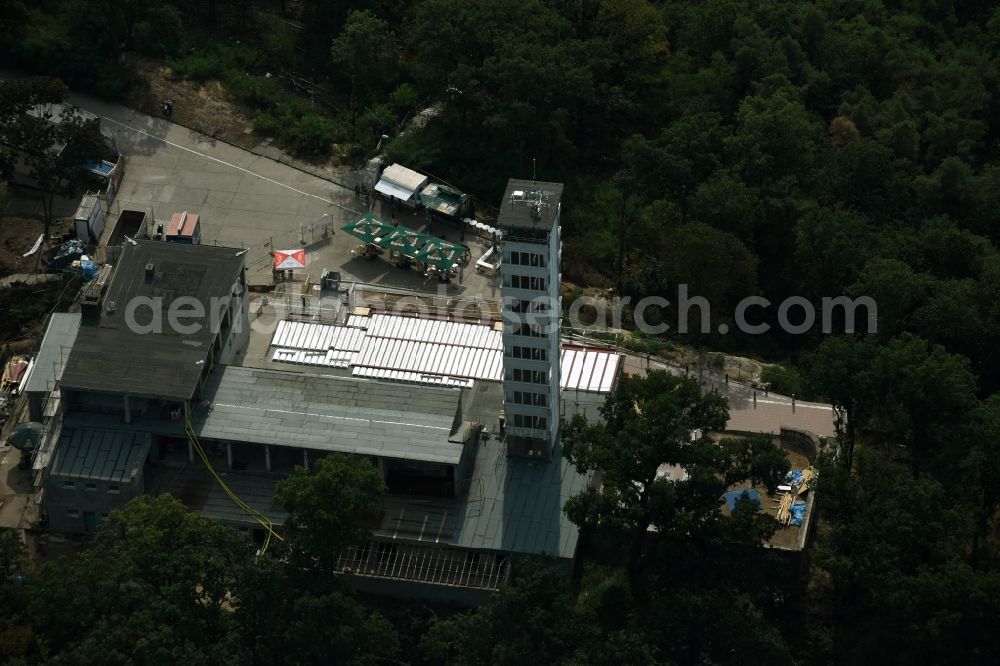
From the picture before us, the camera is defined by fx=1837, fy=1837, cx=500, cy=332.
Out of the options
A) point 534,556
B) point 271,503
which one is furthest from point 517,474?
point 271,503

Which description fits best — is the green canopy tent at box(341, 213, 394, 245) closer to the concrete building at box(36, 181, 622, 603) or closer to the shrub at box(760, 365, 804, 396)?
the concrete building at box(36, 181, 622, 603)

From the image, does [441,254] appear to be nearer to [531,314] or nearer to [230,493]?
[531,314]

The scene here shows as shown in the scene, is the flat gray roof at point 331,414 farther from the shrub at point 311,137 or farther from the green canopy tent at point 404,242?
the shrub at point 311,137

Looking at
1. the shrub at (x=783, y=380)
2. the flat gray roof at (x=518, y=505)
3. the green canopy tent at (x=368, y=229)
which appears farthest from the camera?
the green canopy tent at (x=368, y=229)

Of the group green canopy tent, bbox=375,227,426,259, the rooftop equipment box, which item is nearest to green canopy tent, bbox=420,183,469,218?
green canopy tent, bbox=375,227,426,259

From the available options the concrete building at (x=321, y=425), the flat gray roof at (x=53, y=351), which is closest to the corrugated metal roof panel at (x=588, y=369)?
the concrete building at (x=321, y=425)
